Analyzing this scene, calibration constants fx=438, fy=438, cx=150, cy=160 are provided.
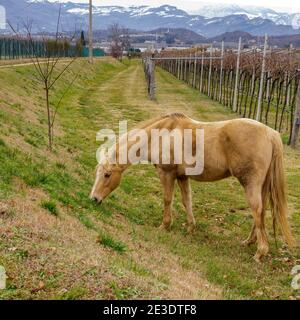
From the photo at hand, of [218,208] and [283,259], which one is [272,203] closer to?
[283,259]

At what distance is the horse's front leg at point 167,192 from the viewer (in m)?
7.82

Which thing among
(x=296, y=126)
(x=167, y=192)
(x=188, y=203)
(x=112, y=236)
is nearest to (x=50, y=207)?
(x=112, y=236)

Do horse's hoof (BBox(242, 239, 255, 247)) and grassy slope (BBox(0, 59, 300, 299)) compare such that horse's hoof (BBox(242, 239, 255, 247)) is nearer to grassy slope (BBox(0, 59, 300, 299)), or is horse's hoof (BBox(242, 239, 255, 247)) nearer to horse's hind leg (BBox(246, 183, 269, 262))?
grassy slope (BBox(0, 59, 300, 299))

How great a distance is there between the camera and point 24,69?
1121 inches

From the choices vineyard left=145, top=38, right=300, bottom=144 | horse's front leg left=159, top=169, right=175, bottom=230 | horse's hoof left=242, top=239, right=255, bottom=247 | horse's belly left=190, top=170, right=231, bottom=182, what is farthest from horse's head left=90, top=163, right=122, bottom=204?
vineyard left=145, top=38, right=300, bottom=144

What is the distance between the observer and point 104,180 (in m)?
7.79

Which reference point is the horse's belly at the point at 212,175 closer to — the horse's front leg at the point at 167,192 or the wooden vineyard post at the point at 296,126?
the horse's front leg at the point at 167,192

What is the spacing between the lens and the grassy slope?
4.40 m

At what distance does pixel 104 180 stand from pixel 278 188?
297cm

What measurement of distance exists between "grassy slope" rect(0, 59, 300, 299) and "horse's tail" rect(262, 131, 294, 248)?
54 cm

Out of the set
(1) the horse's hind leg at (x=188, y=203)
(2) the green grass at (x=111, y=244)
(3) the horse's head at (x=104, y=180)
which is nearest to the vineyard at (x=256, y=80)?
(1) the horse's hind leg at (x=188, y=203)

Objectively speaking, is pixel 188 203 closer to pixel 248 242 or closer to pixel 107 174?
pixel 248 242

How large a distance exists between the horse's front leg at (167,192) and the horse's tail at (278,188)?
1.68 meters
